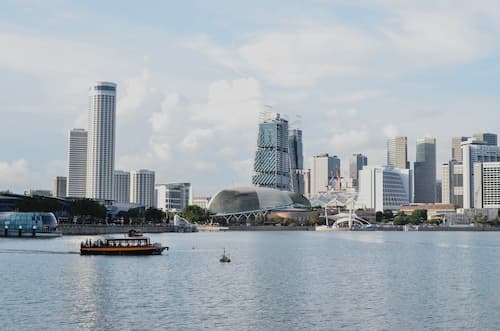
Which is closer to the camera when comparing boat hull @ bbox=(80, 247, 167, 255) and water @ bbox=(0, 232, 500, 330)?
water @ bbox=(0, 232, 500, 330)

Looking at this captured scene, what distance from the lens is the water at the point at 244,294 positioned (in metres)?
39.3

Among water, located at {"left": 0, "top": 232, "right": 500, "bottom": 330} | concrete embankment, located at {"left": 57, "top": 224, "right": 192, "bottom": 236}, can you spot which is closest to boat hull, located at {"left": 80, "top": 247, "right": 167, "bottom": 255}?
water, located at {"left": 0, "top": 232, "right": 500, "bottom": 330}

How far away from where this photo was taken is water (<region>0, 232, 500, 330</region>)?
129 feet

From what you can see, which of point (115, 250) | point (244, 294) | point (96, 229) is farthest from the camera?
point (96, 229)

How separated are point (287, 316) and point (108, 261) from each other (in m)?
36.1

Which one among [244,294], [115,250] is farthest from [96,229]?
[244,294]

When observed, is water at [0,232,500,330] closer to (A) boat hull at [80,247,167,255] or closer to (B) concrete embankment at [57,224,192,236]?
(A) boat hull at [80,247,167,255]

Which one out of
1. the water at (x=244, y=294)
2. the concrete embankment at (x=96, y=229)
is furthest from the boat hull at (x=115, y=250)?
the concrete embankment at (x=96, y=229)

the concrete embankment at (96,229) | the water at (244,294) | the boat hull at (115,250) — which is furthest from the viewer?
the concrete embankment at (96,229)

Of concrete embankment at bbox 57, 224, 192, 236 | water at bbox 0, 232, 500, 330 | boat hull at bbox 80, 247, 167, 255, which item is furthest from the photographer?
concrete embankment at bbox 57, 224, 192, 236

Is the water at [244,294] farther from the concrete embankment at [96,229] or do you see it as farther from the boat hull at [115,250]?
the concrete embankment at [96,229]

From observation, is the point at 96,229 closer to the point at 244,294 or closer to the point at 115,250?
the point at 115,250

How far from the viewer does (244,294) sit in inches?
1957

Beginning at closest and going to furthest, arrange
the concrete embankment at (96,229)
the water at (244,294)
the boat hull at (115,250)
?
the water at (244,294), the boat hull at (115,250), the concrete embankment at (96,229)
